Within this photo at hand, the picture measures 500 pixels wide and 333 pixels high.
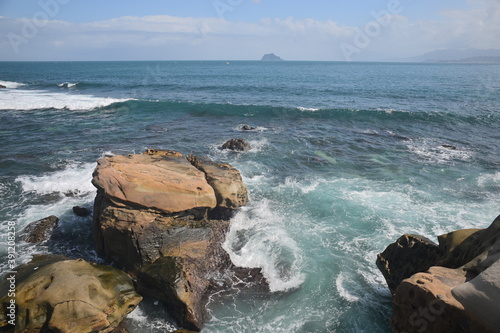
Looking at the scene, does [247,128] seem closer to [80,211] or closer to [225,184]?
[225,184]

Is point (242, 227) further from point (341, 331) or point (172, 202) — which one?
point (341, 331)

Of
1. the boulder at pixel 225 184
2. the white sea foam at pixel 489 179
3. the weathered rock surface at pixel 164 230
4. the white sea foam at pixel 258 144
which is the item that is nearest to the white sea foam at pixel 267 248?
the weathered rock surface at pixel 164 230

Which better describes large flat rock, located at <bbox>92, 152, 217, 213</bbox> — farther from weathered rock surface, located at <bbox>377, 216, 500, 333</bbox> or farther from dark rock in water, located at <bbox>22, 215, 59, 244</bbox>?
weathered rock surface, located at <bbox>377, 216, 500, 333</bbox>

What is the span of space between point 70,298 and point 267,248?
6503mm

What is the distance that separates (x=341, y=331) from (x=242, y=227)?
18.6 feet

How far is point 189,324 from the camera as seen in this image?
820 centimetres

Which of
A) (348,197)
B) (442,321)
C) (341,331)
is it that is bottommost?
(341,331)

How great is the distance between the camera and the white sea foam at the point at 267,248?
1031cm

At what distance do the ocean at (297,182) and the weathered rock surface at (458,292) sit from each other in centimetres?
242

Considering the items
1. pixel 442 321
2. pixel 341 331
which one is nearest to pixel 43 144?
pixel 341 331

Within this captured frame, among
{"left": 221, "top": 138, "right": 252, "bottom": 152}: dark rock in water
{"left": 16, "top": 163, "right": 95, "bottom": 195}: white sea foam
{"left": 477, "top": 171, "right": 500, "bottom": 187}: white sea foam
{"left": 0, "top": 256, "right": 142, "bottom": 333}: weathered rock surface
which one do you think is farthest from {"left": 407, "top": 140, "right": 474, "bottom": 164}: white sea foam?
{"left": 16, "top": 163, "right": 95, "bottom": 195}: white sea foam

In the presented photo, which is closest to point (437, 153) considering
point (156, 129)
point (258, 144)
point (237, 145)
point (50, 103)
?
point (258, 144)

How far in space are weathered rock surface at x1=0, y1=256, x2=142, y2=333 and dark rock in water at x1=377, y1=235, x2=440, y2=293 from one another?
7360mm

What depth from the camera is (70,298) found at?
24.0ft
